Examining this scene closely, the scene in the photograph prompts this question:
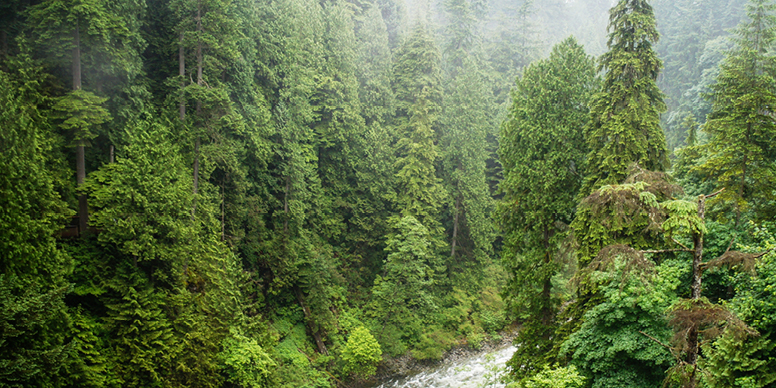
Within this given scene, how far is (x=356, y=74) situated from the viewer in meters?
28.8

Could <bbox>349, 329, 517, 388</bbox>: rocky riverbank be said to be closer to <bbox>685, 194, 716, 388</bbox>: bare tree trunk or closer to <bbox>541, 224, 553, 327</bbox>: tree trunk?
<bbox>541, 224, 553, 327</bbox>: tree trunk

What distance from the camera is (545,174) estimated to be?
15586mm

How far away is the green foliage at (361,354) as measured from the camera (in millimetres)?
19766

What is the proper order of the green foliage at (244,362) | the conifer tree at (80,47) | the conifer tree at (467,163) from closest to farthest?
the conifer tree at (80,47)
the green foliage at (244,362)
the conifer tree at (467,163)

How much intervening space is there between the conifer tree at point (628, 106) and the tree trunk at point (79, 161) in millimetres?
15014

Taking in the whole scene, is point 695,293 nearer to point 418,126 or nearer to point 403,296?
point 403,296

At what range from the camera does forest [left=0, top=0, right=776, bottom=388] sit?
32.2ft

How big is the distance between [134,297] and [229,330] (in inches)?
151

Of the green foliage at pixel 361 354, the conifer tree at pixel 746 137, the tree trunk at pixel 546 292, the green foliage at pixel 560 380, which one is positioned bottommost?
the green foliage at pixel 361 354

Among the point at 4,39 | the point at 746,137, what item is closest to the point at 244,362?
the point at 4,39

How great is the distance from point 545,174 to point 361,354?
1107cm

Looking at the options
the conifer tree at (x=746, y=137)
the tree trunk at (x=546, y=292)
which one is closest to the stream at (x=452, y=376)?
the tree trunk at (x=546, y=292)

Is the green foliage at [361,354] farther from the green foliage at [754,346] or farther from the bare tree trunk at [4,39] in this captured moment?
the bare tree trunk at [4,39]

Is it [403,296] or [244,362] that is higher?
[403,296]
